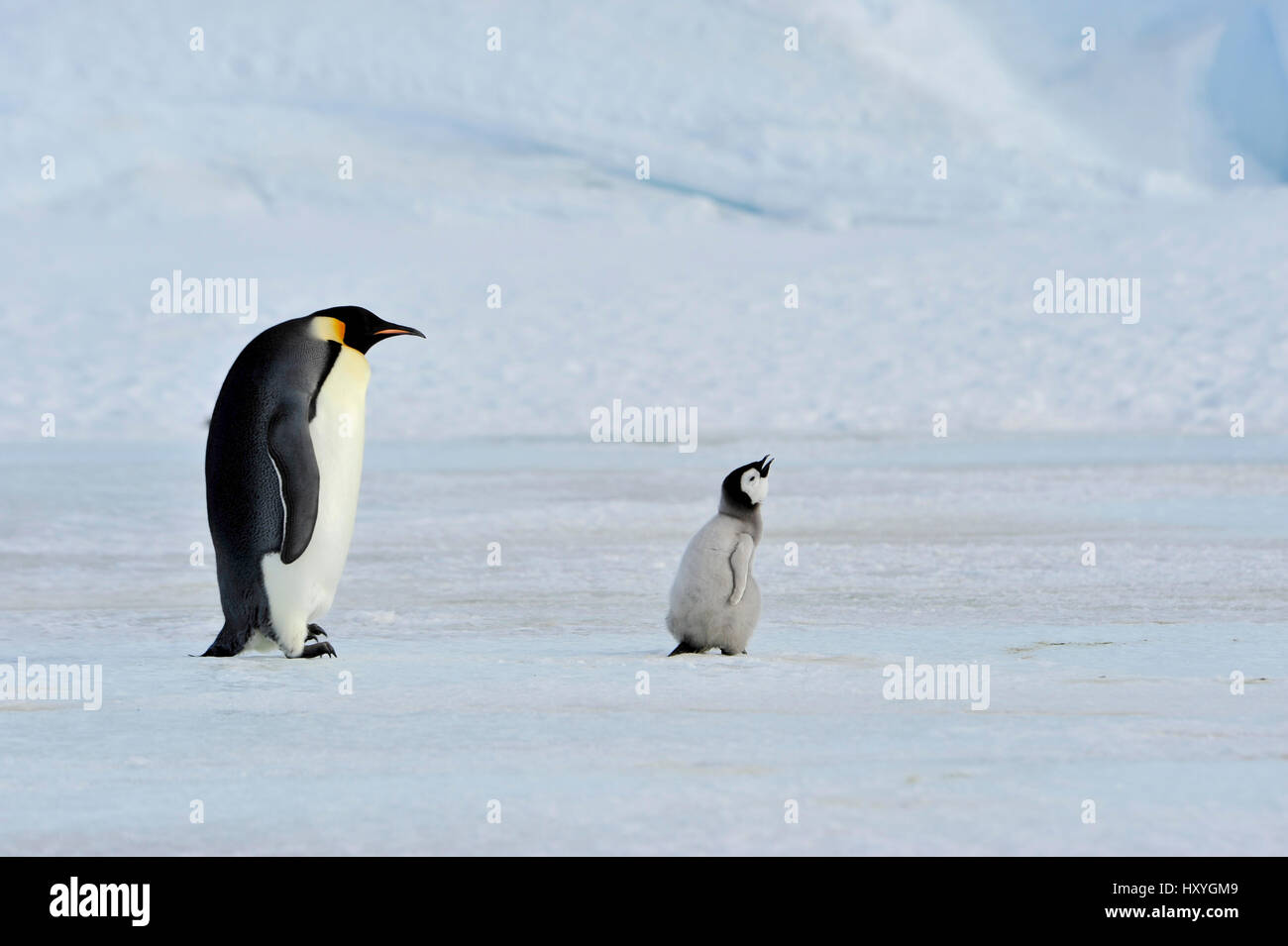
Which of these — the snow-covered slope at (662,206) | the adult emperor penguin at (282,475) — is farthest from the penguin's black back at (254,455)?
the snow-covered slope at (662,206)

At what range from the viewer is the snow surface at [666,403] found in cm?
238

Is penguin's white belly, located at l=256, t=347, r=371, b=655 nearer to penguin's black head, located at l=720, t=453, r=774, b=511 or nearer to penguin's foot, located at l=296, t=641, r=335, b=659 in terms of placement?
A: penguin's foot, located at l=296, t=641, r=335, b=659

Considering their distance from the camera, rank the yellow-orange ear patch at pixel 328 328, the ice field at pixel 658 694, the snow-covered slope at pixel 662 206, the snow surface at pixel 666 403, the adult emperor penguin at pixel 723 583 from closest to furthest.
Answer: the ice field at pixel 658 694, the snow surface at pixel 666 403, the adult emperor penguin at pixel 723 583, the yellow-orange ear patch at pixel 328 328, the snow-covered slope at pixel 662 206

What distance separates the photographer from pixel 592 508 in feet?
21.6

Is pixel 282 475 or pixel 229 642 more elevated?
pixel 282 475

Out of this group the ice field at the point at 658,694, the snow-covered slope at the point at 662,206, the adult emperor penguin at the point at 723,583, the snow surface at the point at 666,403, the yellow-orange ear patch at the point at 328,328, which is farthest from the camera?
the snow-covered slope at the point at 662,206

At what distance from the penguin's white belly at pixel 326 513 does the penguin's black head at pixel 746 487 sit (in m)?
0.87

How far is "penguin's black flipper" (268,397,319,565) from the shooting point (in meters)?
3.48

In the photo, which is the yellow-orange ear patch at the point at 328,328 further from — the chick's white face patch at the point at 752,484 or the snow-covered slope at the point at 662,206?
the snow-covered slope at the point at 662,206

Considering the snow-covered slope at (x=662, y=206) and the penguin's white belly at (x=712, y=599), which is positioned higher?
the snow-covered slope at (x=662, y=206)

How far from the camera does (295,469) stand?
3496mm

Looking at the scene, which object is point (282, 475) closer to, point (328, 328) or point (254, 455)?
point (254, 455)

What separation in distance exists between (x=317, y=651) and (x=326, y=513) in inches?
12.9

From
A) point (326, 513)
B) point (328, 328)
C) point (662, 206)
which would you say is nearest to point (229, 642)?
point (326, 513)
